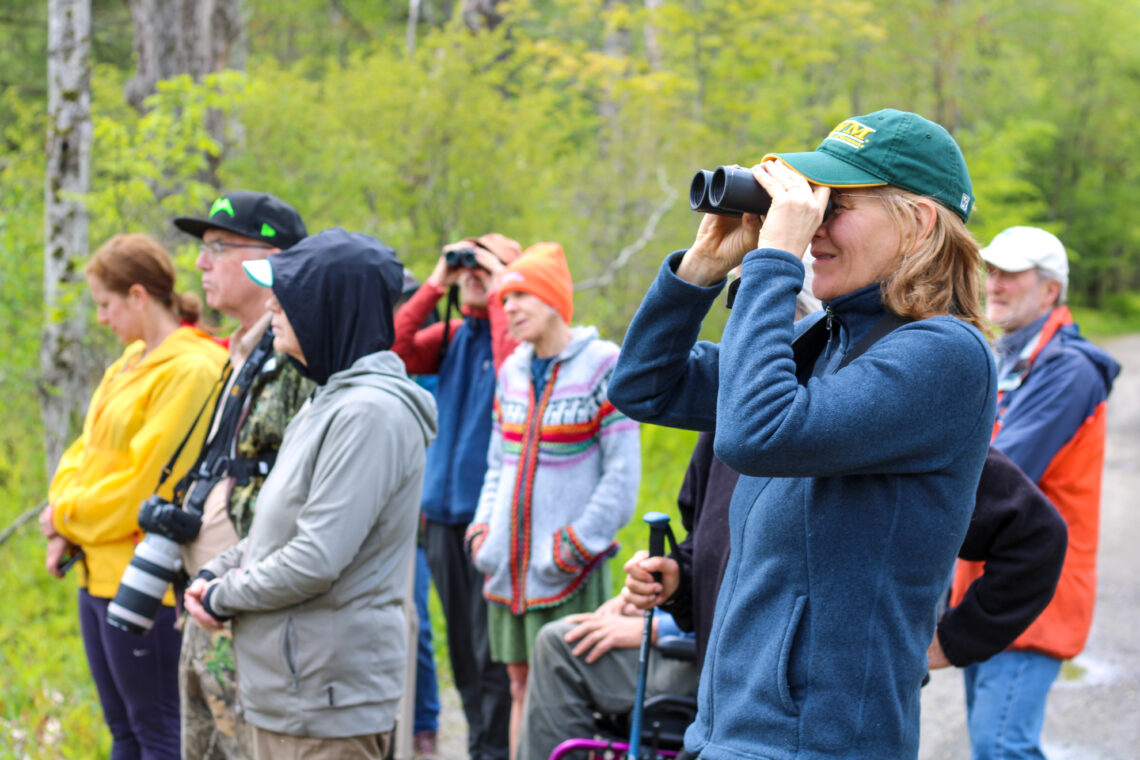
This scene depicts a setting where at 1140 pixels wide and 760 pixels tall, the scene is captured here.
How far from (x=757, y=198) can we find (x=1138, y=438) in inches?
588

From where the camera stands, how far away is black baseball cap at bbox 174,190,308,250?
391cm

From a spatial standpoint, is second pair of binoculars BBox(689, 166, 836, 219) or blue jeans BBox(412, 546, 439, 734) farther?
blue jeans BBox(412, 546, 439, 734)

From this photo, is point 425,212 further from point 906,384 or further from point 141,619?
point 906,384

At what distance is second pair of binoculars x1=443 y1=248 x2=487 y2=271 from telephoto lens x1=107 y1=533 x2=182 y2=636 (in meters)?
1.85

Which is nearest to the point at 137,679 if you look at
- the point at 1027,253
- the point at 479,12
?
the point at 1027,253

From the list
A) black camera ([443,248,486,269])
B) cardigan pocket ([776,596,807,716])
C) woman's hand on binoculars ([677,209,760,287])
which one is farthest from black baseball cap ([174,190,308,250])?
cardigan pocket ([776,596,807,716])

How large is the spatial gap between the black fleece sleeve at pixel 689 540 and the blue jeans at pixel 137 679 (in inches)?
80.0

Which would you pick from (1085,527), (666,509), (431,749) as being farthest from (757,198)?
(666,509)

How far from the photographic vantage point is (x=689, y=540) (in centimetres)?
271

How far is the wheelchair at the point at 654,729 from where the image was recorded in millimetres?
2947

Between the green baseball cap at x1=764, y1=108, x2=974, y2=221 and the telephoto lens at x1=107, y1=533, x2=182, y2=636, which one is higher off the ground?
the green baseball cap at x1=764, y1=108, x2=974, y2=221

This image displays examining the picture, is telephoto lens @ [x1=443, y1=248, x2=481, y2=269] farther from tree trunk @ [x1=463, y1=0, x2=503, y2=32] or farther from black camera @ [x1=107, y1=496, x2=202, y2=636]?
tree trunk @ [x1=463, y1=0, x2=503, y2=32]

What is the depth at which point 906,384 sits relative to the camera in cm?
163

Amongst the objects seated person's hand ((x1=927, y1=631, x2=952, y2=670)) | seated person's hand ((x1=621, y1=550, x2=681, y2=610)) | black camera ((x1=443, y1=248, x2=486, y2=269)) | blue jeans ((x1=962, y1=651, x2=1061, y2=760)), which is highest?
black camera ((x1=443, y1=248, x2=486, y2=269))
